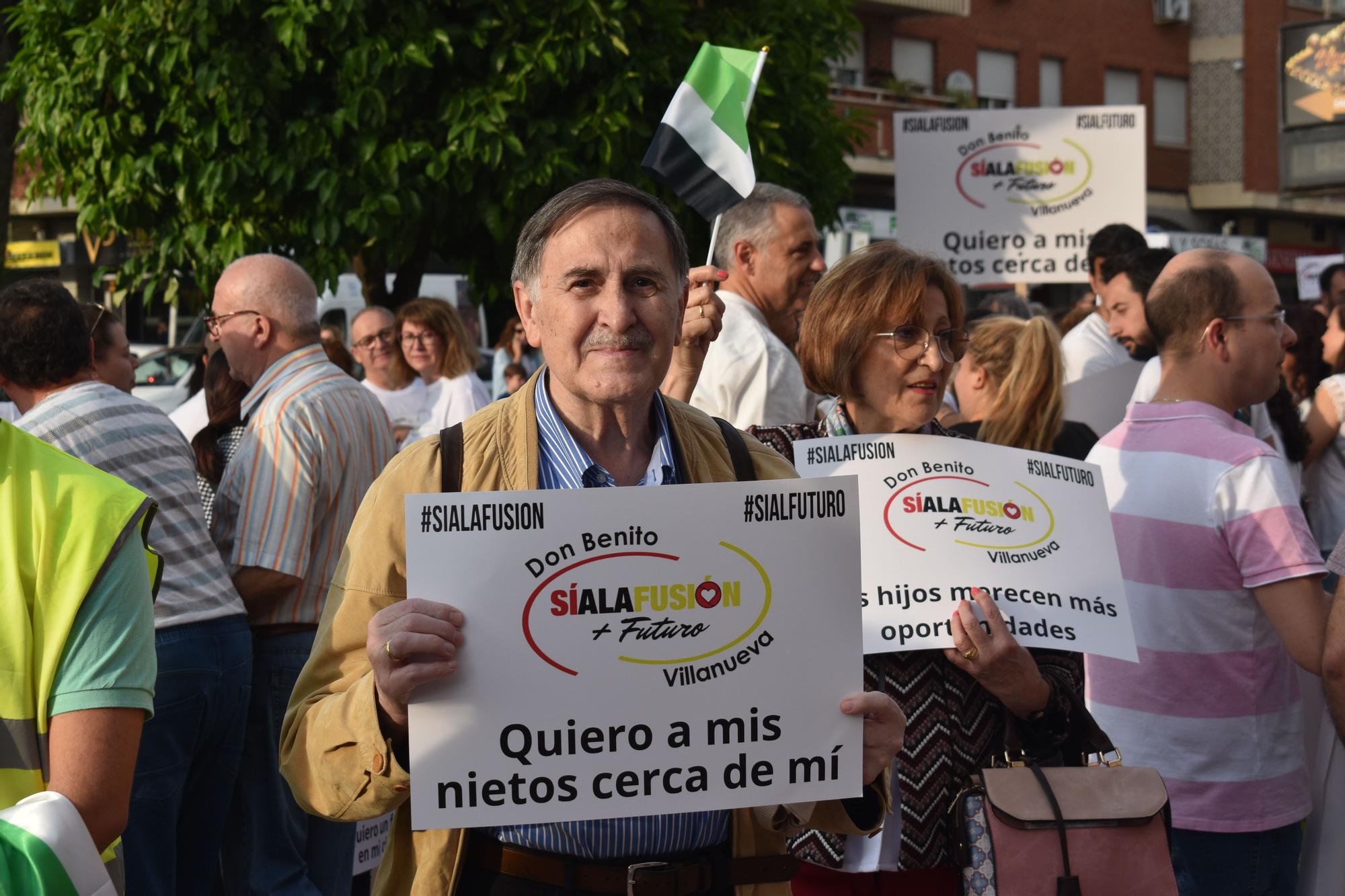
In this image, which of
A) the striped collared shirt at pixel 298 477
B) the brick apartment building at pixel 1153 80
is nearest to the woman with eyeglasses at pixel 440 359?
the striped collared shirt at pixel 298 477

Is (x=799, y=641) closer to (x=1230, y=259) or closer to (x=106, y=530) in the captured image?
(x=106, y=530)

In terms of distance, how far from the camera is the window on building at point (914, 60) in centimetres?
2941

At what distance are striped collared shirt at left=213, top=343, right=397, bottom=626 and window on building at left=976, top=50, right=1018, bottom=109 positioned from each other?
27.6 m

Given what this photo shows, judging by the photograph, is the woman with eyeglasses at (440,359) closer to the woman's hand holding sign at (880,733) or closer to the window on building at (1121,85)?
the woman's hand holding sign at (880,733)

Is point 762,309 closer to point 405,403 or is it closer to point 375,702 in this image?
point 375,702

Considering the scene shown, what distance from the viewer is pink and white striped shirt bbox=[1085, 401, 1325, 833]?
334 centimetres

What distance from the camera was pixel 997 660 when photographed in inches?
106

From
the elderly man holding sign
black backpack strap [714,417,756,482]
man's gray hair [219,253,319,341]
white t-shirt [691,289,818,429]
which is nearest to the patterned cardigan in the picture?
the elderly man holding sign

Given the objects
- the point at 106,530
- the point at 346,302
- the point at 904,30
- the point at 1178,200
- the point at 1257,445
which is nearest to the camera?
the point at 106,530

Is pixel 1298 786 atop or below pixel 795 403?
below

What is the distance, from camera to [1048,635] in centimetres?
278

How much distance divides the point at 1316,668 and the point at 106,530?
8.06ft

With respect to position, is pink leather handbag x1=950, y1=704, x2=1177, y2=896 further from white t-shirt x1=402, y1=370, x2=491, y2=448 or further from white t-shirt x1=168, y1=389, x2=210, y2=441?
white t-shirt x1=402, y1=370, x2=491, y2=448

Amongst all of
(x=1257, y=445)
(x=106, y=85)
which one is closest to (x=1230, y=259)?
(x=1257, y=445)
